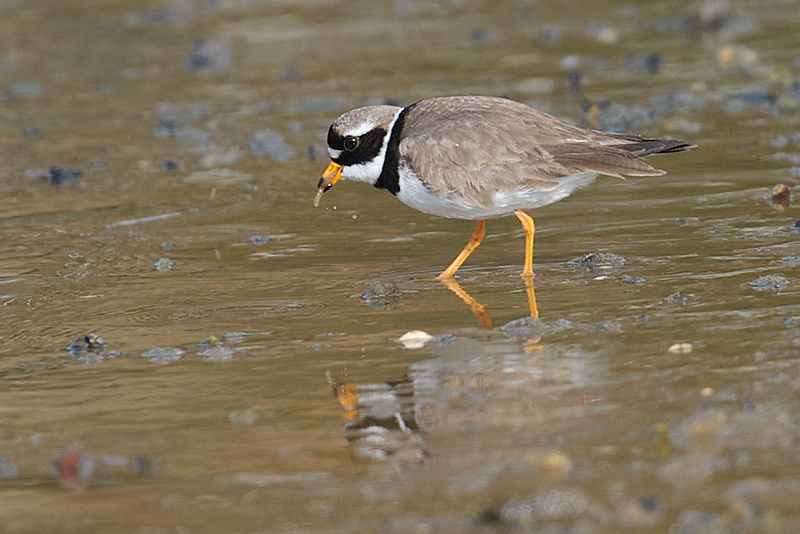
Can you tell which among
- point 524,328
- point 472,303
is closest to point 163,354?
point 472,303

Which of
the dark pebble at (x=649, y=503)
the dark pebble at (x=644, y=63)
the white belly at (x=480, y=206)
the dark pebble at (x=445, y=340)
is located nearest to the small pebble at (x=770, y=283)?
the white belly at (x=480, y=206)

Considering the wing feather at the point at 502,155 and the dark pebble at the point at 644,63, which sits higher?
the wing feather at the point at 502,155

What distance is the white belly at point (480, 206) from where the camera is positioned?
6809 millimetres

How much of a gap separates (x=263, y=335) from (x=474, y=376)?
1.48 meters

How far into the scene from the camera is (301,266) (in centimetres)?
741

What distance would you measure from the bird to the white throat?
0.05 meters

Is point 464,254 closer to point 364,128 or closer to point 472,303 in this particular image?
point 472,303

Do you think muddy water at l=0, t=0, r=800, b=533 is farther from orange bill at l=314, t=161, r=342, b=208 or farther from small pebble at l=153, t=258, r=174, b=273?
orange bill at l=314, t=161, r=342, b=208

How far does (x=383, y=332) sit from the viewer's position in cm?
585

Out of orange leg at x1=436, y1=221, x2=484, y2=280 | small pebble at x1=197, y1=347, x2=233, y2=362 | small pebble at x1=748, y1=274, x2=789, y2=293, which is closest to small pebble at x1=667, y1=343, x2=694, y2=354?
small pebble at x1=748, y1=274, x2=789, y2=293

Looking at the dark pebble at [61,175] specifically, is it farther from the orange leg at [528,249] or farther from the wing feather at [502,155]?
the orange leg at [528,249]

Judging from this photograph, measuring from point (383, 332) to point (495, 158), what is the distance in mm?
1594

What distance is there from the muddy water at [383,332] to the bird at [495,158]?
50cm

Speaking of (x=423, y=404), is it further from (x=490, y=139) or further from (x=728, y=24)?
(x=728, y=24)
